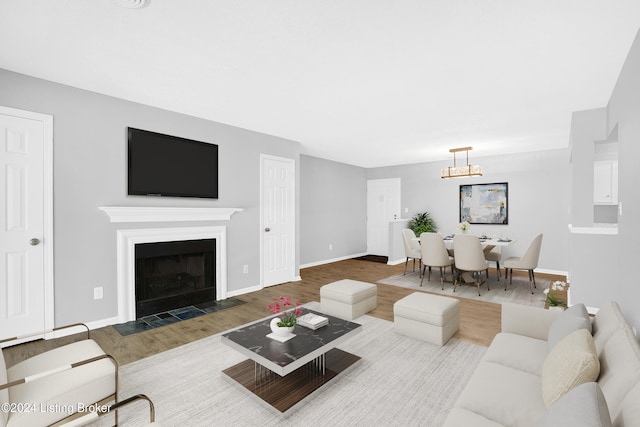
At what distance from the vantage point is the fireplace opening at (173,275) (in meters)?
3.71

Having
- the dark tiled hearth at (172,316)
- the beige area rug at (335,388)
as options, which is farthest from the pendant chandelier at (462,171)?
the dark tiled hearth at (172,316)

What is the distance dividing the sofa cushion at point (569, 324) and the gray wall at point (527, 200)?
497cm

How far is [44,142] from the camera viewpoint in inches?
119

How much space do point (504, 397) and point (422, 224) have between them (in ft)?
20.6

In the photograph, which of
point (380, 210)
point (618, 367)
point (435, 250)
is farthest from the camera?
point (380, 210)

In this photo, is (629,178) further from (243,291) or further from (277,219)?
(243,291)

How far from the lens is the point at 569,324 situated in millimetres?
1698

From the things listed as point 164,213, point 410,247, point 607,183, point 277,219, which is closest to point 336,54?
point 164,213

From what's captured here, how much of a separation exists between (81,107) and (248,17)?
2393 millimetres

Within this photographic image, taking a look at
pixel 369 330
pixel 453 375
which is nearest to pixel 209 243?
pixel 369 330

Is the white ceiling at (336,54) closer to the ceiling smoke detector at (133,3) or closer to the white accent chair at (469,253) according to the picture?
the ceiling smoke detector at (133,3)

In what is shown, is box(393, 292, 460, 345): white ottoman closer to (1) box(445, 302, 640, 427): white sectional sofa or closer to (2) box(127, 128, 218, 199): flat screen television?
(1) box(445, 302, 640, 427): white sectional sofa

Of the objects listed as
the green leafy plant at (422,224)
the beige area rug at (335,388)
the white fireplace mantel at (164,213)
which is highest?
the white fireplace mantel at (164,213)

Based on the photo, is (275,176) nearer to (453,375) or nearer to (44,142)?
(44,142)
